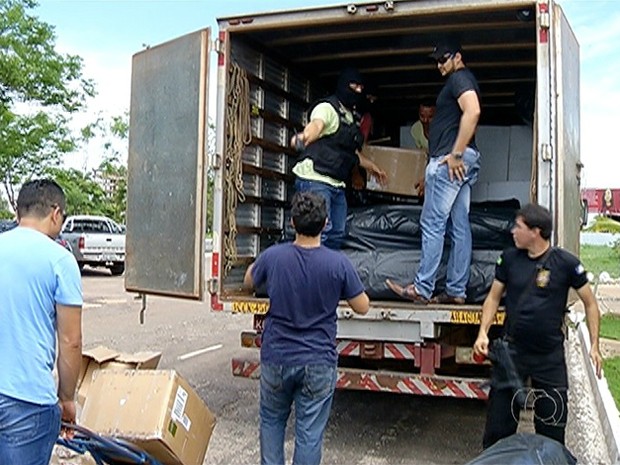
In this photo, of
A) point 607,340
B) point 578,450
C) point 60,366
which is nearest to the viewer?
point 60,366

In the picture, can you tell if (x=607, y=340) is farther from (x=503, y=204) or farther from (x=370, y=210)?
(x=370, y=210)

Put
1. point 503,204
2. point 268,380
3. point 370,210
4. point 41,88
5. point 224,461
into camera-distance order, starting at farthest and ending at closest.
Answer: point 41,88
point 503,204
point 370,210
point 224,461
point 268,380

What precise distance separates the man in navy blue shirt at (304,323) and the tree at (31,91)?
17.8 metres

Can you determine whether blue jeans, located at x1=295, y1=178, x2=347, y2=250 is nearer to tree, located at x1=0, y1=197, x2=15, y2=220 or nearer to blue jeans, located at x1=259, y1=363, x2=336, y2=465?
blue jeans, located at x1=259, y1=363, x2=336, y2=465

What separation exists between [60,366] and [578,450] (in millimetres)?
4031

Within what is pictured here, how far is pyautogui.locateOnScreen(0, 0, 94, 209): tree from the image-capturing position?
1938 centimetres

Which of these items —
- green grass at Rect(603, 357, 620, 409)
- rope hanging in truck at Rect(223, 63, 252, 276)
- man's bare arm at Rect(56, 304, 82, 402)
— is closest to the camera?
man's bare arm at Rect(56, 304, 82, 402)

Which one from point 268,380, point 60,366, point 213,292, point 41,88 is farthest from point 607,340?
point 41,88

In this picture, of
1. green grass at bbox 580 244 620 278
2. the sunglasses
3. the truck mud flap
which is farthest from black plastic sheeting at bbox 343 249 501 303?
green grass at bbox 580 244 620 278

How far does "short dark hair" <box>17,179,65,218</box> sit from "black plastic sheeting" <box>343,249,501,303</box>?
9.27ft

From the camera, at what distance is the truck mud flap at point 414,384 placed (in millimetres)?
4763

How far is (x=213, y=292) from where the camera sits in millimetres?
5566

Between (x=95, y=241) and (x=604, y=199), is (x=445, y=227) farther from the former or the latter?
(x=95, y=241)

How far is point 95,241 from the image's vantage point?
19.6m
